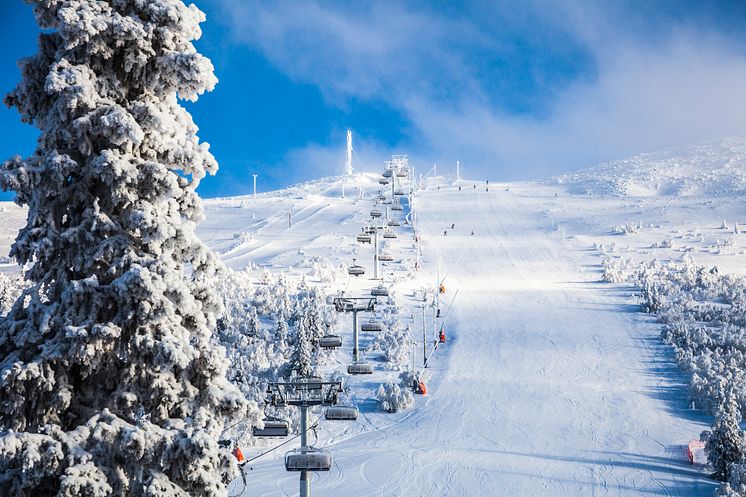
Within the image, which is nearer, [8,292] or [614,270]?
[8,292]

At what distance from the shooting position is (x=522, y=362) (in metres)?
41.2

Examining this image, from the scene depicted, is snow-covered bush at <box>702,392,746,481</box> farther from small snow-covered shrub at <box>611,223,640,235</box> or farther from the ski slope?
small snow-covered shrub at <box>611,223,640,235</box>

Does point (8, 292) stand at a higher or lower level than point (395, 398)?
higher

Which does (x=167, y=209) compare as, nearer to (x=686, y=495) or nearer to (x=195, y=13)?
(x=195, y=13)

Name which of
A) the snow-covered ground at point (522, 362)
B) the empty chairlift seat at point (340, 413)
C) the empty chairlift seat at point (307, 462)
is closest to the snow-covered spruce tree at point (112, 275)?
the empty chairlift seat at point (307, 462)

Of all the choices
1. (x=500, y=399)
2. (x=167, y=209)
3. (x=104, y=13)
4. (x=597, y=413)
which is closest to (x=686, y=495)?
(x=597, y=413)

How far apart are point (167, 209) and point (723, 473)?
25993 mm

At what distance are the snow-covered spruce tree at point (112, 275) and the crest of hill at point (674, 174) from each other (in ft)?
394

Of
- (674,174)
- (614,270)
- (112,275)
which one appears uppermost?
Answer: (674,174)

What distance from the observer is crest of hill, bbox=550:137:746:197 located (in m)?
128

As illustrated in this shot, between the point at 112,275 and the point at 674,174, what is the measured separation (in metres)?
160

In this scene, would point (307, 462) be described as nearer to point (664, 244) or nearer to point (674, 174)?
point (664, 244)

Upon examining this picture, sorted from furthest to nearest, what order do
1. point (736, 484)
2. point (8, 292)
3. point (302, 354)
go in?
point (8, 292), point (302, 354), point (736, 484)

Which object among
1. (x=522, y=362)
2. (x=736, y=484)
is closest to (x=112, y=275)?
(x=736, y=484)
